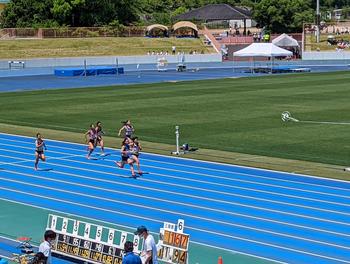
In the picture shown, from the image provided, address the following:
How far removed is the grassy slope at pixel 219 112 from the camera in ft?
100

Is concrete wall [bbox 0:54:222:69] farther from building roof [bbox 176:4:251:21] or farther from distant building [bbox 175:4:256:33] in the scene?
building roof [bbox 176:4:251:21]

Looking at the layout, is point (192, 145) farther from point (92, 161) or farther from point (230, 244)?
point (230, 244)

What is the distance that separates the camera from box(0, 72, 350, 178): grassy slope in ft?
100

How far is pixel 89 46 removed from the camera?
9294 cm

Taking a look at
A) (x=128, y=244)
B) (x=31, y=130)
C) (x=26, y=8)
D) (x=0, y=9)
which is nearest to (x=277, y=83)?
(x=31, y=130)

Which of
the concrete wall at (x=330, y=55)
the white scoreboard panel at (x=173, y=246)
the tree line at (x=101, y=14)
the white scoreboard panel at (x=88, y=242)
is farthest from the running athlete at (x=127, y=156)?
the tree line at (x=101, y=14)

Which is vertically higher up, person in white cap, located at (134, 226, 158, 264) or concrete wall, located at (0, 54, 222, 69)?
concrete wall, located at (0, 54, 222, 69)

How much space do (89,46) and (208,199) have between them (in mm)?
72670

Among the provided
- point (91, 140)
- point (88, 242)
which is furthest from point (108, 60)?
point (88, 242)

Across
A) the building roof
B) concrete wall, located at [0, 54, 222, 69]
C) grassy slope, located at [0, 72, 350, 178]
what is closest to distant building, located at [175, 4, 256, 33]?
the building roof

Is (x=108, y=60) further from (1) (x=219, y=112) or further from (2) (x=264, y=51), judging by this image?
(1) (x=219, y=112)

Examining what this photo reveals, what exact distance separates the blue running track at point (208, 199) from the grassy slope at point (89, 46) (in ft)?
195

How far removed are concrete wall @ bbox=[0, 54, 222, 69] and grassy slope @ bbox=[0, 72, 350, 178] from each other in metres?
24.4

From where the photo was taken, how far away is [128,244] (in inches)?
500
